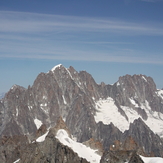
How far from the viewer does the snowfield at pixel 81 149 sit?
84500 mm

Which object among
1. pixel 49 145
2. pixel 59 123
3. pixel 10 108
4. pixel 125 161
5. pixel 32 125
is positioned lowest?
pixel 125 161

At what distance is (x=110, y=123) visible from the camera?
188375 mm

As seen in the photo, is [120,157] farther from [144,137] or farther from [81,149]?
[144,137]

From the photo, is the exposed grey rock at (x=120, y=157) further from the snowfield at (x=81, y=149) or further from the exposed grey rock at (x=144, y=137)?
the exposed grey rock at (x=144, y=137)

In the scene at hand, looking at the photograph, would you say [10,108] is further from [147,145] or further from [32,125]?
→ [147,145]

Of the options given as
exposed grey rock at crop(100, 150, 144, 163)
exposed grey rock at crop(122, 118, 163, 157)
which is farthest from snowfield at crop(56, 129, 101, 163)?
exposed grey rock at crop(122, 118, 163, 157)

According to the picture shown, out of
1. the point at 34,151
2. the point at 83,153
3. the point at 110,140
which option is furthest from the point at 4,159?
the point at 110,140

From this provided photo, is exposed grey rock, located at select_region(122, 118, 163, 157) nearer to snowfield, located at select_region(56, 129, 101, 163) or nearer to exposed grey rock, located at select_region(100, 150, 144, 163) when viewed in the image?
snowfield, located at select_region(56, 129, 101, 163)

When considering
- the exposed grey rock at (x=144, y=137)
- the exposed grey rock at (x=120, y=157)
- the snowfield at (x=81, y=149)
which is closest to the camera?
the exposed grey rock at (x=120, y=157)

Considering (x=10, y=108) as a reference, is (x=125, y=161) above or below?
below

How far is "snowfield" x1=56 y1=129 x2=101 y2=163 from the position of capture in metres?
84.5

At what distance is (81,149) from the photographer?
294 ft

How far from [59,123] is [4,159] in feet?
72.6

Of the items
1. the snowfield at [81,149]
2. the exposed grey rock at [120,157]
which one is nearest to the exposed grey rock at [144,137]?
the snowfield at [81,149]
